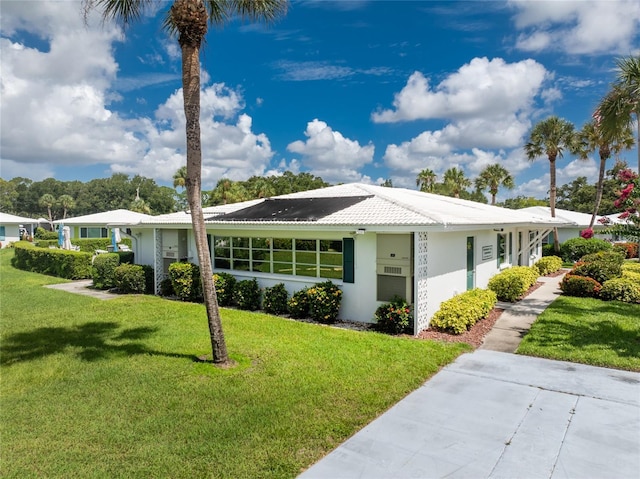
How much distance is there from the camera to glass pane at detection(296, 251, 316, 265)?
11164mm

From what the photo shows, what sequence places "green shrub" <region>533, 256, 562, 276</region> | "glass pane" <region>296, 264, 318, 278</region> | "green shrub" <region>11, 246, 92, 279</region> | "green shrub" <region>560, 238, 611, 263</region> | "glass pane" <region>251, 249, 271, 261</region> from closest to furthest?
"glass pane" <region>296, 264, 318, 278</region>, "glass pane" <region>251, 249, 271, 261</region>, "green shrub" <region>11, 246, 92, 279</region>, "green shrub" <region>533, 256, 562, 276</region>, "green shrub" <region>560, 238, 611, 263</region>

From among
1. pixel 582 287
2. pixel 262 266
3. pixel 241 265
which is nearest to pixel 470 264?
pixel 582 287

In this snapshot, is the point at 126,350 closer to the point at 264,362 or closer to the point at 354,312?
the point at 264,362

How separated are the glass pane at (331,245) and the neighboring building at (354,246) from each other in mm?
28

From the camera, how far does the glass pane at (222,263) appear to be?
1348cm

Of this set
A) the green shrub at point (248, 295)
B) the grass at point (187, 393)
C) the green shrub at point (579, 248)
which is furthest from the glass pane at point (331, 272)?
the green shrub at point (579, 248)

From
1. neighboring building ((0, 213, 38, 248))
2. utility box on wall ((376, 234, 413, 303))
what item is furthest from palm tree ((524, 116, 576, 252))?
neighboring building ((0, 213, 38, 248))

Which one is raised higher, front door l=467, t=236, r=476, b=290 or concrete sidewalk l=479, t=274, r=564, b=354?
front door l=467, t=236, r=476, b=290

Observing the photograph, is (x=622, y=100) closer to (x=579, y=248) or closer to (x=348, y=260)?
(x=348, y=260)

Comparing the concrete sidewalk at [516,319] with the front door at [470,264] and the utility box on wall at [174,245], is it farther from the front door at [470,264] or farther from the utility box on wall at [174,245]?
the utility box on wall at [174,245]

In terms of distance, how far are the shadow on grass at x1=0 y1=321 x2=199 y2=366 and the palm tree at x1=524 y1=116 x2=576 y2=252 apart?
25.9 meters

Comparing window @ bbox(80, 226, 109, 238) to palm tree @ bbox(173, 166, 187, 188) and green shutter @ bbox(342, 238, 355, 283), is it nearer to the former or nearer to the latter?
palm tree @ bbox(173, 166, 187, 188)

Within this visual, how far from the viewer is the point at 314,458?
429 centimetres

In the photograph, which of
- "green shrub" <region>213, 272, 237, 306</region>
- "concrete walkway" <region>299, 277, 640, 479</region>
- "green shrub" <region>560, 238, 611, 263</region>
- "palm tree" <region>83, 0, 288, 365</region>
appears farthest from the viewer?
"green shrub" <region>560, 238, 611, 263</region>
